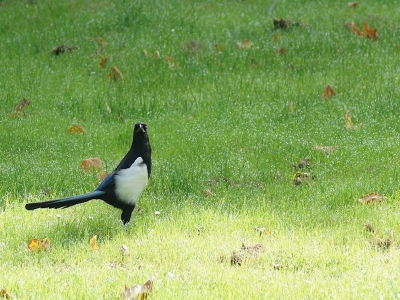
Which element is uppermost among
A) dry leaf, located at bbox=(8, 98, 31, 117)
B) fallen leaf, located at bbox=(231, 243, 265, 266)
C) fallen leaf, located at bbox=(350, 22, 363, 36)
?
fallen leaf, located at bbox=(231, 243, 265, 266)

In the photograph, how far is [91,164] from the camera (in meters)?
6.06

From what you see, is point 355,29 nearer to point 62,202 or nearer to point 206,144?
point 206,144

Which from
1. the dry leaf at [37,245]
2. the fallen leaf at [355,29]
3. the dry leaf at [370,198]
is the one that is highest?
the dry leaf at [37,245]

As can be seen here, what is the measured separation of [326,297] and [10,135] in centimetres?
398

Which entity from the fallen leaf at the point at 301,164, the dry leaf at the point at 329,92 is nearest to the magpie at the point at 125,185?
the fallen leaf at the point at 301,164

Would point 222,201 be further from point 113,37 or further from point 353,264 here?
point 113,37

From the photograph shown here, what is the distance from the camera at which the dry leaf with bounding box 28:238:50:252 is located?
459 cm

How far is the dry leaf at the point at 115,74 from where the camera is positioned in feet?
26.6

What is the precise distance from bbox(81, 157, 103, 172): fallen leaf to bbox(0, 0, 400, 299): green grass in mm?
105

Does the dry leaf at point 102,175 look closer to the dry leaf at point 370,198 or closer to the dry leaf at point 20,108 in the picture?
the dry leaf at point 20,108

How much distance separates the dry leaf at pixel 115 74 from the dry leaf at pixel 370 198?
11.8ft

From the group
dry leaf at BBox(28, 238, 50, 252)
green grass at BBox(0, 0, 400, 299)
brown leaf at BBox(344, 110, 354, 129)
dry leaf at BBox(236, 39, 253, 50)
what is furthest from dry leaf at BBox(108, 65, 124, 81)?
dry leaf at BBox(28, 238, 50, 252)

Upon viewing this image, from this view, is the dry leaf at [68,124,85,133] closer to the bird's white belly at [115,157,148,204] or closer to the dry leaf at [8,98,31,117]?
the dry leaf at [8,98,31,117]

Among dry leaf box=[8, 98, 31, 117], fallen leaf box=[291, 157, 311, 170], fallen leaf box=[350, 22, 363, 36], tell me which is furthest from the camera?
fallen leaf box=[350, 22, 363, 36]
